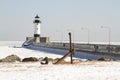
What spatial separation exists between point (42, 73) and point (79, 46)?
48.8 meters

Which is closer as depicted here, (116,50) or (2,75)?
(2,75)

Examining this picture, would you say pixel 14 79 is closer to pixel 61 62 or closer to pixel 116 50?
pixel 61 62

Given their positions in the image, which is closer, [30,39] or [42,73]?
[42,73]

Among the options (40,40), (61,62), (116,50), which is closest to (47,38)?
(40,40)

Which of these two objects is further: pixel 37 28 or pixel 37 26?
pixel 37 26

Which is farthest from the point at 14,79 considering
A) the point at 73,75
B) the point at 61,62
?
the point at 61,62

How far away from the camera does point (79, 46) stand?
224ft

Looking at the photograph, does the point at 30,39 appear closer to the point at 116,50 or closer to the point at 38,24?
the point at 38,24

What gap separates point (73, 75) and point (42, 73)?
1853 mm

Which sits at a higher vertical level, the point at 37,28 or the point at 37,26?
the point at 37,26

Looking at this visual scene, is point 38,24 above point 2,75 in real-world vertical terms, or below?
above

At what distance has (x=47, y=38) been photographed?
12975cm

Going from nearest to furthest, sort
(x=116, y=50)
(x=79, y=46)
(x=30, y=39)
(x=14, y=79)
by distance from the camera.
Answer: (x=14, y=79)
(x=116, y=50)
(x=79, y=46)
(x=30, y=39)

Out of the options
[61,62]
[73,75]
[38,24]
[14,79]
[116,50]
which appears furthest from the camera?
[38,24]
